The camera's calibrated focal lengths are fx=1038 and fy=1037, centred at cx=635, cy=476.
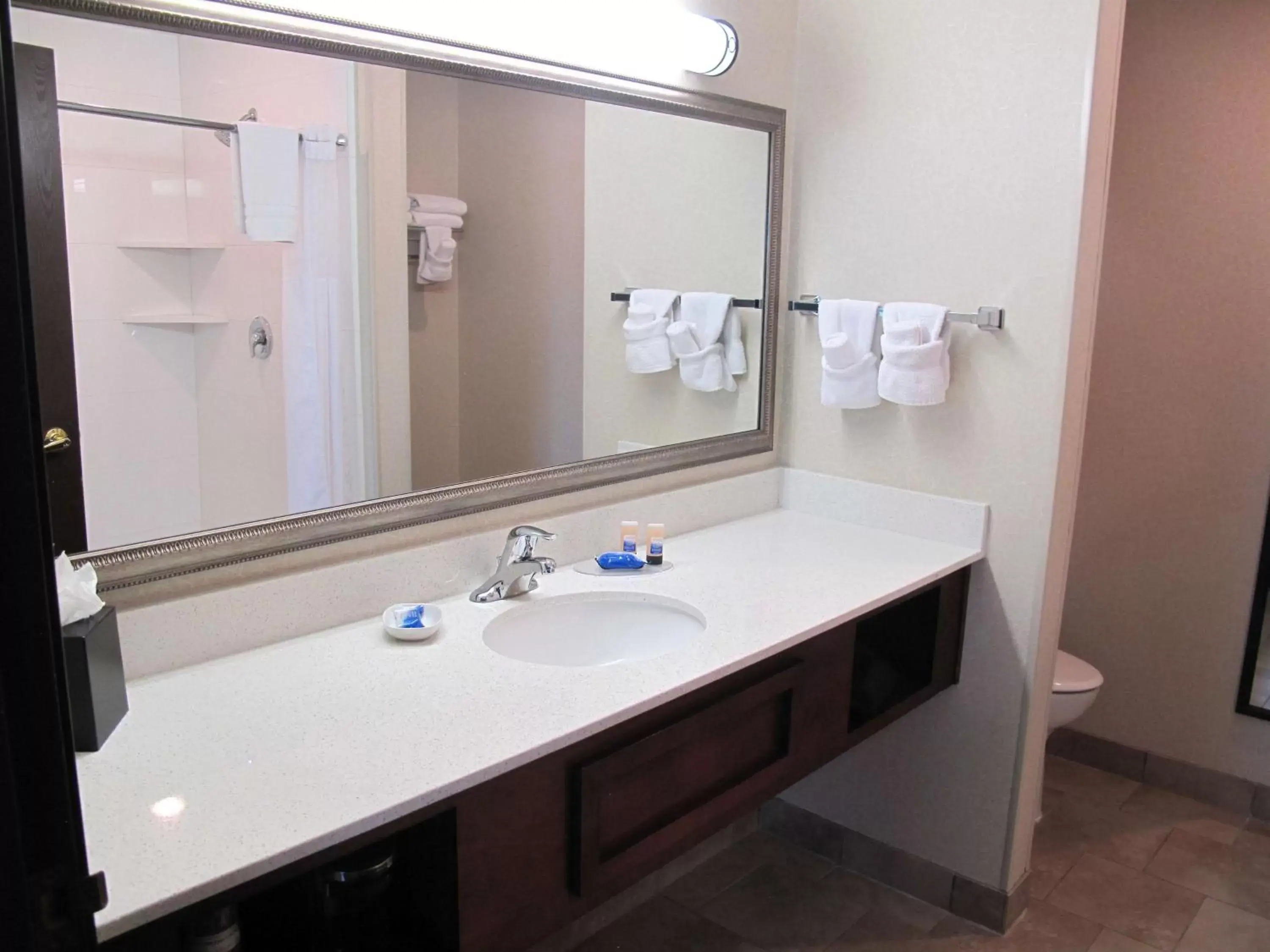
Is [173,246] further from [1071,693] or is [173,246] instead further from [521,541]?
[1071,693]

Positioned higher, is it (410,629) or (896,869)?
(410,629)

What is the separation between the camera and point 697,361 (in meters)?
2.26

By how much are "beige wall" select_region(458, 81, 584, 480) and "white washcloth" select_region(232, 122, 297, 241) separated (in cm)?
31

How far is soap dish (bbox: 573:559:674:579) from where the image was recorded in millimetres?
1882

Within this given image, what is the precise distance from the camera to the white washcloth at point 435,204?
5.53 ft

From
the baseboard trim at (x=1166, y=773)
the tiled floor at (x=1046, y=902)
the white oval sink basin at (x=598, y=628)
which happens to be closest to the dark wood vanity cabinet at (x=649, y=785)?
the white oval sink basin at (x=598, y=628)

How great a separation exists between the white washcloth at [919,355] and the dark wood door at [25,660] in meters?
1.76

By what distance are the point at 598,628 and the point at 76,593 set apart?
84 centimetres

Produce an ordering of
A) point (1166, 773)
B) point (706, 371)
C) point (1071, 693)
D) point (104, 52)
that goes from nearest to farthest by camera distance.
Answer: point (104, 52)
point (706, 371)
point (1071, 693)
point (1166, 773)

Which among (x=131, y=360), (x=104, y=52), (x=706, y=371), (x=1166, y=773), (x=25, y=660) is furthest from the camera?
(x=1166, y=773)

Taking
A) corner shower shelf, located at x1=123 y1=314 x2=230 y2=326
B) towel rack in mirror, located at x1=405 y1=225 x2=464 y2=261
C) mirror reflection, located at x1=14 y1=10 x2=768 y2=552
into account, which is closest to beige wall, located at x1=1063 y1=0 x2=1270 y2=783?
mirror reflection, located at x1=14 y1=10 x2=768 y2=552

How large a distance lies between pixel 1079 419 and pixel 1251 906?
121 centimetres

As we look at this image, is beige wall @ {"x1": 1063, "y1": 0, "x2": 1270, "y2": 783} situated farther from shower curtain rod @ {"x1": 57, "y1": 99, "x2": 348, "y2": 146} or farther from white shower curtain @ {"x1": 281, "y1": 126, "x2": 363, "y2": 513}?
shower curtain rod @ {"x1": 57, "y1": 99, "x2": 348, "y2": 146}

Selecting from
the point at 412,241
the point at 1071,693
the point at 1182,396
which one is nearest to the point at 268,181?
the point at 412,241
